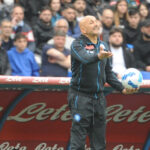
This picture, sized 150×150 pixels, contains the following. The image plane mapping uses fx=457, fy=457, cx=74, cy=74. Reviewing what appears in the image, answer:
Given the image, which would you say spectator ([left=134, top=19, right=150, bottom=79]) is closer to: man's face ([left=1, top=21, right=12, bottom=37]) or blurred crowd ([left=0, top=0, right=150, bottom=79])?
blurred crowd ([left=0, top=0, right=150, bottom=79])

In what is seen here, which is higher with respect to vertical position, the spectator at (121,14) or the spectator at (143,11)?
the spectator at (143,11)

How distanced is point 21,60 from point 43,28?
1.66 meters

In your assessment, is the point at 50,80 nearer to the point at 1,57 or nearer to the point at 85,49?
the point at 85,49

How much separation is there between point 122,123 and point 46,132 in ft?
3.53

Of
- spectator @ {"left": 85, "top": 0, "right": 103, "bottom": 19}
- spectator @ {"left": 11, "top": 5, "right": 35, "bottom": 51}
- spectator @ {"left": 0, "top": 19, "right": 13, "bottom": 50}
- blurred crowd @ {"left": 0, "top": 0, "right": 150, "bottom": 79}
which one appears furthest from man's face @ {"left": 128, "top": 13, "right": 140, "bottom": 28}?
spectator @ {"left": 0, "top": 19, "right": 13, "bottom": 50}

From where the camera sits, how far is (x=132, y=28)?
33.5ft

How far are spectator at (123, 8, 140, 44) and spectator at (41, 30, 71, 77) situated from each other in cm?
261

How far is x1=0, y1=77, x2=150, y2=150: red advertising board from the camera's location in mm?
5926

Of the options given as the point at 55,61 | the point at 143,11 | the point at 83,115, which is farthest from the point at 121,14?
the point at 83,115

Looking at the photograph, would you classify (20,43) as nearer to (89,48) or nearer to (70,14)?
(70,14)

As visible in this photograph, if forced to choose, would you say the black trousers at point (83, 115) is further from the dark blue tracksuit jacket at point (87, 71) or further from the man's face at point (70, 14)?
the man's face at point (70, 14)

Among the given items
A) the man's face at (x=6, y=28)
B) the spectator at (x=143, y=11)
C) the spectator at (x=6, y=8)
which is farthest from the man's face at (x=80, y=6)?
the man's face at (x=6, y=28)

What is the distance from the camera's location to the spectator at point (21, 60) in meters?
7.93

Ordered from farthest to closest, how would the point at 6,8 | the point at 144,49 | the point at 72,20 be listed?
the point at 6,8, the point at 72,20, the point at 144,49
